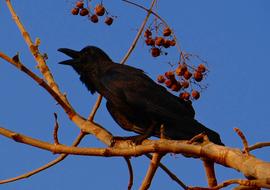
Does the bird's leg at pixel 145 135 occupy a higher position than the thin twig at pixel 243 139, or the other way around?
the bird's leg at pixel 145 135

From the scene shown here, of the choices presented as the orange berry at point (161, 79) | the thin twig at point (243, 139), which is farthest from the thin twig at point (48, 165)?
the thin twig at point (243, 139)

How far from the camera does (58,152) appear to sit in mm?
4336

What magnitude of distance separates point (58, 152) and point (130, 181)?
89cm

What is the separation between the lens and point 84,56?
285 inches

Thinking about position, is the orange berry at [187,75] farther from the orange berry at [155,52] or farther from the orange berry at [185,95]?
the orange berry at [155,52]

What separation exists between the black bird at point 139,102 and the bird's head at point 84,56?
1 centimetres

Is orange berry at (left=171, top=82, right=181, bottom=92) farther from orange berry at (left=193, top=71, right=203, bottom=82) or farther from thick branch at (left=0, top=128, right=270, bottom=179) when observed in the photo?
thick branch at (left=0, top=128, right=270, bottom=179)

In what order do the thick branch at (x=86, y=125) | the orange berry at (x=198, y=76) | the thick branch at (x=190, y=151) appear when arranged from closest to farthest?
the thick branch at (x=190, y=151), the thick branch at (x=86, y=125), the orange berry at (x=198, y=76)

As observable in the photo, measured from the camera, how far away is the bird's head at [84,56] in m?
7.09

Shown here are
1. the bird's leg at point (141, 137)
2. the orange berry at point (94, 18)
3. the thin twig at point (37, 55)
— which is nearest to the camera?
the bird's leg at point (141, 137)

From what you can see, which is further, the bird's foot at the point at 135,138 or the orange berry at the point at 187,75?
the orange berry at the point at 187,75

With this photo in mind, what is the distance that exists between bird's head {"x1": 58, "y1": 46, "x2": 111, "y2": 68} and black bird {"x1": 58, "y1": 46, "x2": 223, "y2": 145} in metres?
0.01

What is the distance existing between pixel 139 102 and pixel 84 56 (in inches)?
47.1

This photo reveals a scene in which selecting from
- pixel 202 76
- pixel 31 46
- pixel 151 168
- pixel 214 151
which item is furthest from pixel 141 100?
pixel 214 151
